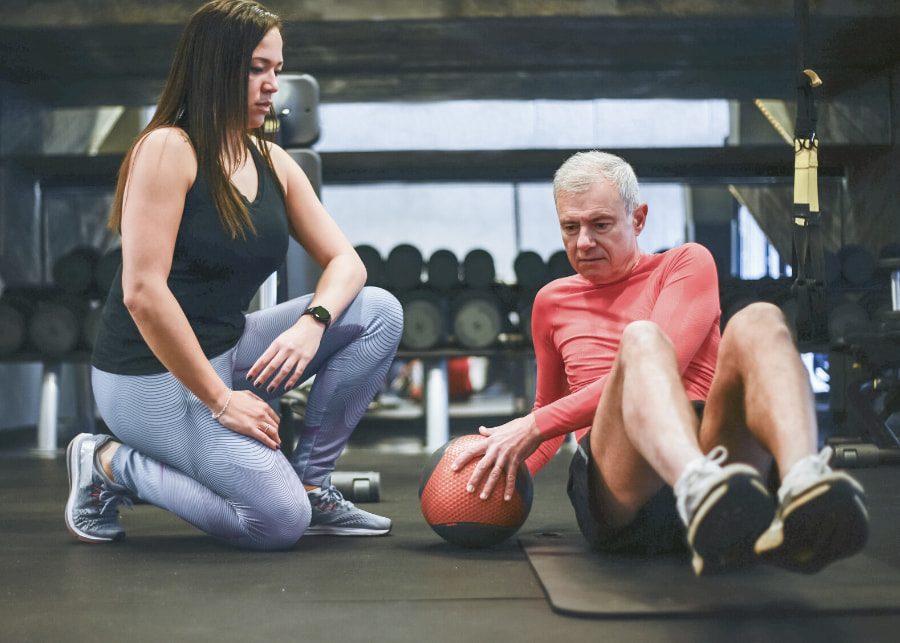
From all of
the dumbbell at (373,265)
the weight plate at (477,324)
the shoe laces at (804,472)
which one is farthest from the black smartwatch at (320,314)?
the dumbbell at (373,265)

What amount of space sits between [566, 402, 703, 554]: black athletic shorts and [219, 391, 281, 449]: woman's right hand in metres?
0.56

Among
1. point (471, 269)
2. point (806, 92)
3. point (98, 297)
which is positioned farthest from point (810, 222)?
point (98, 297)

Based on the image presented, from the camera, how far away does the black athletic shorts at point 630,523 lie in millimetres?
1637

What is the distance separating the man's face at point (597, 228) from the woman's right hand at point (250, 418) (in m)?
0.62

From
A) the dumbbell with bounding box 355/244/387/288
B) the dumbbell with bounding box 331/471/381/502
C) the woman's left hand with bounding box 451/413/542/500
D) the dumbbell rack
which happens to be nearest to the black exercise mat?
the woman's left hand with bounding box 451/413/542/500

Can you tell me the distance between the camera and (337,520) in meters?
2.10

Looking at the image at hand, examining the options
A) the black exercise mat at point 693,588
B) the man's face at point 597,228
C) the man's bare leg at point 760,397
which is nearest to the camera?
the man's bare leg at point 760,397

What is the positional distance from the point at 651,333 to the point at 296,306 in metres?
0.84

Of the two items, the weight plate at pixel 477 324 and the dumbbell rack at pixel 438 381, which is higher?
the weight plate at pixel 477 324

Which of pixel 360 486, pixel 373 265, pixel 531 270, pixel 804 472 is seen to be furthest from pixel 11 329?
pixel 804 472

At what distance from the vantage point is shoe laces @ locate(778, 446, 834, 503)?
3.81 ft

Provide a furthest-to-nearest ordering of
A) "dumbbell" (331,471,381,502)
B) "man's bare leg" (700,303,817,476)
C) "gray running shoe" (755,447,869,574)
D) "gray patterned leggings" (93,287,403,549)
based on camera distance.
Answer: "dumbbell" (331,471,381,502), "gray patterned leggings" (93,287,403,549), "man's bare leg" (700,303,817,476), "gray running shoe" (755,447,869,574)

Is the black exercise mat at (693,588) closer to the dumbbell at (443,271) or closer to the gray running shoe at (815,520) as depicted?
the gray running shoe at (815,520)

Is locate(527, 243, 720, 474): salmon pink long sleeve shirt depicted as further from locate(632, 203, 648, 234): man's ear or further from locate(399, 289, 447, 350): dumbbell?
locate(399, 289, 447, 350): dumbbell
